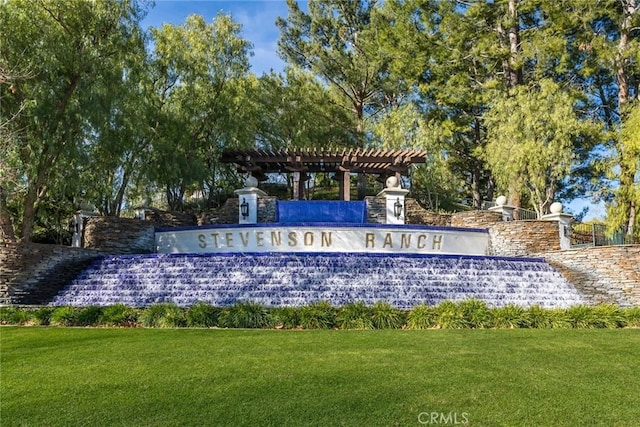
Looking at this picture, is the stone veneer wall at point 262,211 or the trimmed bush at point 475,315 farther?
the stone veneer wall at point 262,211

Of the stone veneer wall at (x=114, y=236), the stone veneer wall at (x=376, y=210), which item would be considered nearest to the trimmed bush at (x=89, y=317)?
the stone veneer wall at (x=114, y=236)

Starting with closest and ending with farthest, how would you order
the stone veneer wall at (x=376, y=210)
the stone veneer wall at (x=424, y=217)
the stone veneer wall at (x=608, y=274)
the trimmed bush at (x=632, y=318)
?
1. the trimmed bush at (x=632, y=318)
2. the stone veneer wall at (x=608, y=274)
3. the stone veneer wall at (x=376, y=210)
4. the stone veneer wall at (x=424, y=217)

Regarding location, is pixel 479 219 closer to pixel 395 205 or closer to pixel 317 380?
pixel 395 205

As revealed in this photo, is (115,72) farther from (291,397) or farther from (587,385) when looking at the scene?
(587,385)

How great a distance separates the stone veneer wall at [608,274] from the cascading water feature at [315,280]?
472mm

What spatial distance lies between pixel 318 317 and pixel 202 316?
2342 mm

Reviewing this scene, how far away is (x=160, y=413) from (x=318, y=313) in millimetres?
5260

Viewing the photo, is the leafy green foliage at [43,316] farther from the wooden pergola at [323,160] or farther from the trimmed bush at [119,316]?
the wooden pergola at [323,160]

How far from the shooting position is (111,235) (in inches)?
636

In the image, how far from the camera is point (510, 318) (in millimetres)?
8977

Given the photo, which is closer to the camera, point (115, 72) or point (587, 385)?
point (587, 385)

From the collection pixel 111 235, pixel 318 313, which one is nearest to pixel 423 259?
pixel 318 313

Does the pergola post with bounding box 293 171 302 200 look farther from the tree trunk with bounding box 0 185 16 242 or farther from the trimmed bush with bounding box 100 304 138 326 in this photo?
the trimmed bush with bounding box 100 304 138 326

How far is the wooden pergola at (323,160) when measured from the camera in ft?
65.6
